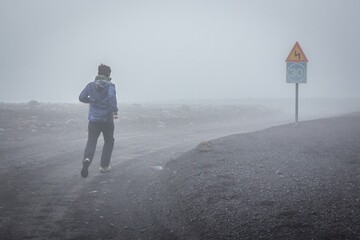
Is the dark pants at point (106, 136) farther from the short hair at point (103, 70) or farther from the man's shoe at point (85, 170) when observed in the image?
the short hair at point (103, 70)

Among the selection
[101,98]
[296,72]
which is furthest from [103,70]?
[296,72]

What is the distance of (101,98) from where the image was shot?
27.0ft

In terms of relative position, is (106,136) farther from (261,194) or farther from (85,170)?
(261,194)

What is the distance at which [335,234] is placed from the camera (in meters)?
3.84

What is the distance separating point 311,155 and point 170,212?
4787mm

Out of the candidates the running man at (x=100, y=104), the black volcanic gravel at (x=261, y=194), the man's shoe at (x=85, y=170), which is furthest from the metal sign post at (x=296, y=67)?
the man's shoe at (x=85, y=170)

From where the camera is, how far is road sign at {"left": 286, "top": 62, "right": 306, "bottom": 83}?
15336 mm

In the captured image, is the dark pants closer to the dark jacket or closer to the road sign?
the dark jacket

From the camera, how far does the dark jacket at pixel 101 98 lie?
26.9ft

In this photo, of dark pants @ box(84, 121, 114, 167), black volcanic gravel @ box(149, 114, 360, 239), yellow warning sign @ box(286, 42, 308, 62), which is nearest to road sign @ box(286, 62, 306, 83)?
yellow warning sign @ box(286, 42, 308, 62)

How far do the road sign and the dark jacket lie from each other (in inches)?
390

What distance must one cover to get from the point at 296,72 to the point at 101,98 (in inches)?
410

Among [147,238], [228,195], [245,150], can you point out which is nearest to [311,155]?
[245,150]

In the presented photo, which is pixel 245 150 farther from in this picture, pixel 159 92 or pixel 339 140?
A: pixel 159 92
